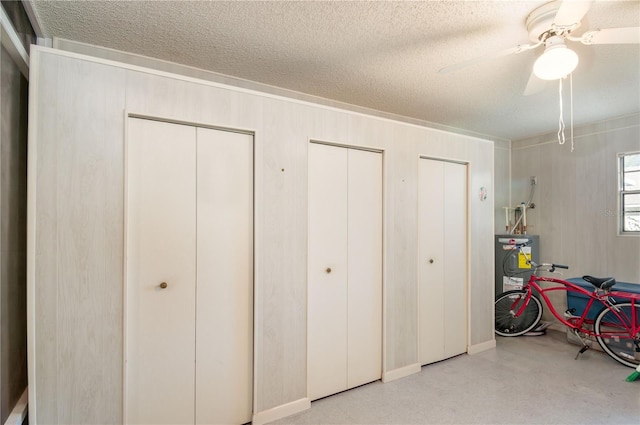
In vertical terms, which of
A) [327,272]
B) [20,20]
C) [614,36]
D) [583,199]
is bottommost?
[327,272]

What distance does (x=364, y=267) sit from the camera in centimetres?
268

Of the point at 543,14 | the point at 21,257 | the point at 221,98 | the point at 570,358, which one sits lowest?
the point at 570,358

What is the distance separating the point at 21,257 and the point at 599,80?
15.0 feet

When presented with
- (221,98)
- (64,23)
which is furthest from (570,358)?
(64,23)

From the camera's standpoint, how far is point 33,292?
1577 millimetres

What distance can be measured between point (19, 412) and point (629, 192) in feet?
18.8

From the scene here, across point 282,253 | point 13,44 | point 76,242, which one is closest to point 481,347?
point 282,253

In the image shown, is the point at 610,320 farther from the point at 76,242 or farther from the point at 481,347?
the point at 76,242

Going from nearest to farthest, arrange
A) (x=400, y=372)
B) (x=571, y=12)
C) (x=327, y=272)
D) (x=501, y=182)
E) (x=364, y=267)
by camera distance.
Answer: (x=571, y=12), (x=327, y=272), (x=364, y=267), (x=400, y=372), (x=501, y=182)

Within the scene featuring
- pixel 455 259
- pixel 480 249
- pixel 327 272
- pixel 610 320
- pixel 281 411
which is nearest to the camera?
pixel 281 411

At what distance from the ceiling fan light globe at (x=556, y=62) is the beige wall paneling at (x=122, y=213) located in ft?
4.05

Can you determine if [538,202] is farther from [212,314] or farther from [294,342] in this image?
[212,314]

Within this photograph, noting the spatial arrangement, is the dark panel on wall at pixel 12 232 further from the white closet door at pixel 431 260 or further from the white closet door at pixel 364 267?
the white closet door at pixel 431 260

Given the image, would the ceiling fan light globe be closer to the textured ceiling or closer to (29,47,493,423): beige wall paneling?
the textured ceiling
